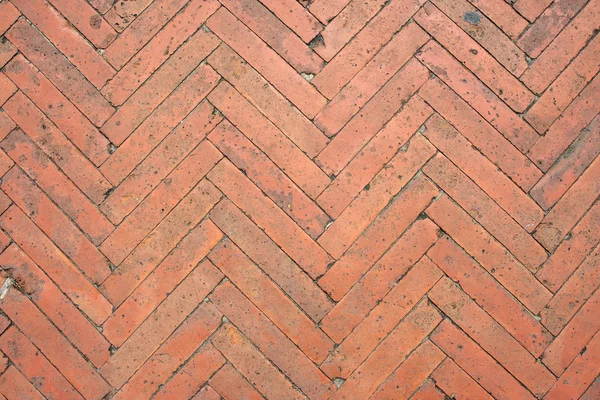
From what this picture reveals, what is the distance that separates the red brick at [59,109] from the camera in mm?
2523

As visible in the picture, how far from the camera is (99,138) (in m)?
2.53

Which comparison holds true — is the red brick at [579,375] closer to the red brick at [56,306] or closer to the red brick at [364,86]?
the red brick at [364,86]

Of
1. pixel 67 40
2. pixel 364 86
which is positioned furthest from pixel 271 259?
pixel 67 40

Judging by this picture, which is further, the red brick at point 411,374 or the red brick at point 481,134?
the red brick at point 481,134

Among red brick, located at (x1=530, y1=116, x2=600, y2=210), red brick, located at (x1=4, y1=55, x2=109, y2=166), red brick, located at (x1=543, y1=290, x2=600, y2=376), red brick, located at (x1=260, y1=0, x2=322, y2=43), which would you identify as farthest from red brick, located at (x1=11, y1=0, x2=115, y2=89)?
red brick, located at (x1=543, y1=290, x2=600, y2=376)

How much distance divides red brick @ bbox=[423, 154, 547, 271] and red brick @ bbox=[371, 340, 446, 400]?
2.07ft

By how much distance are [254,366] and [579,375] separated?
155 centimetres

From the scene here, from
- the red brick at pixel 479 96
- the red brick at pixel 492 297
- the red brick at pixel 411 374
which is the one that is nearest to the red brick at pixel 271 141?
the red brick at pixel 492 297

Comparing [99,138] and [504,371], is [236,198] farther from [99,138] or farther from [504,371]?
[504,371]

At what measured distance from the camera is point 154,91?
99.7 inches

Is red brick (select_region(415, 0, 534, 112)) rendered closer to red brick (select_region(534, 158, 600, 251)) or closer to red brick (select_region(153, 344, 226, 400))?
red brick (select_region(534, 158, 600, 251))

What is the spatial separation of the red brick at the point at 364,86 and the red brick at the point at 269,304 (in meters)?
0.79

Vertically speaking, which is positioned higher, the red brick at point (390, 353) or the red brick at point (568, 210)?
the red brick at point (568, 210)

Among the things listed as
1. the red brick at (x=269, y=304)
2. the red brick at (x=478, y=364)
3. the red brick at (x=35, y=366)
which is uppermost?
the red brick at (x=478, y=364)
